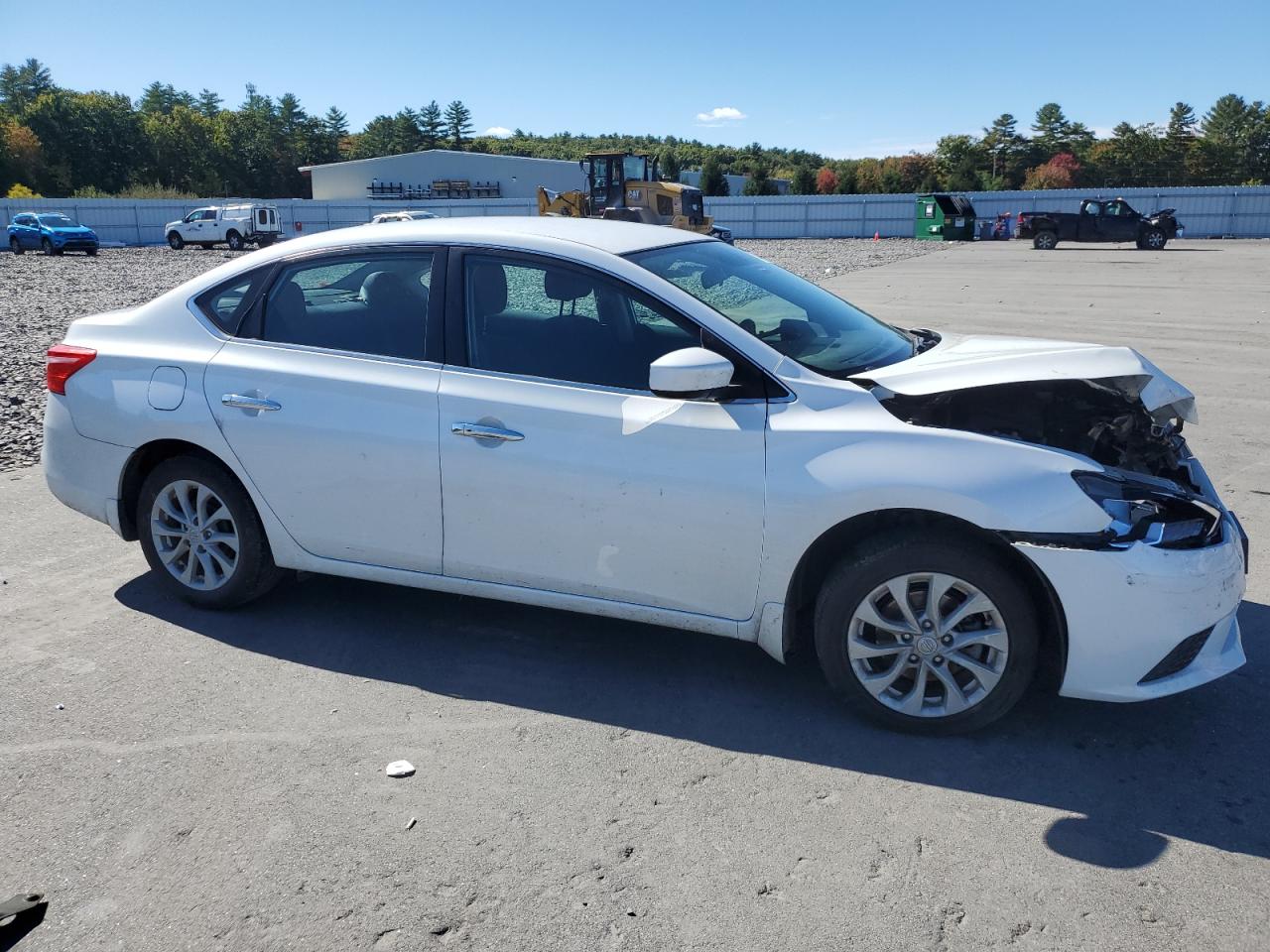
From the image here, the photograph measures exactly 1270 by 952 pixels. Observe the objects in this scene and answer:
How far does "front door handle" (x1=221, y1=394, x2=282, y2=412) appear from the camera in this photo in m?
4.30

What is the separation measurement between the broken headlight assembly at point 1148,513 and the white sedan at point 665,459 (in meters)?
0.01

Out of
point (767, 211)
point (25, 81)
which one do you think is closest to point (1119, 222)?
point (767, 211)

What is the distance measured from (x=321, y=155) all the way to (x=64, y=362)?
124247mm

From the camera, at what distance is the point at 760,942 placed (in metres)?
2.59

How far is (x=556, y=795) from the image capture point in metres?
3.25

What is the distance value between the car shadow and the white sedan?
0.20m

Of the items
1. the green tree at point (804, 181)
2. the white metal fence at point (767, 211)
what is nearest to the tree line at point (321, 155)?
the green tree at point (804, 181)

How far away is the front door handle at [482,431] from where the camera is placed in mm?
3885

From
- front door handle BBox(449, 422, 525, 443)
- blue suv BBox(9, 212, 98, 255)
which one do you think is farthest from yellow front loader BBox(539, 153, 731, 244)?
front door handle BBox(449, 422, 525, 443)

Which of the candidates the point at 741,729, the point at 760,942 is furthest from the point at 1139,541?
the point at 760,942

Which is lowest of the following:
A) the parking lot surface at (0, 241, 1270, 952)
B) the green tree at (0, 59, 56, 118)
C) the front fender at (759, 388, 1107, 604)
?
the parking lot surface at (0, 241, 1270, 952)

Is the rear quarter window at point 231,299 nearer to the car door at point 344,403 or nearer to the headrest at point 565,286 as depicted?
the car door at point 344,403

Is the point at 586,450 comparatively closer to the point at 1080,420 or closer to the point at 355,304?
the point at 355,304

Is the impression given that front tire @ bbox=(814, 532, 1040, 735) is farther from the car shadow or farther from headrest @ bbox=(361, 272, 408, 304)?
headrest @ bbox=(361, 272, 408, 304)
